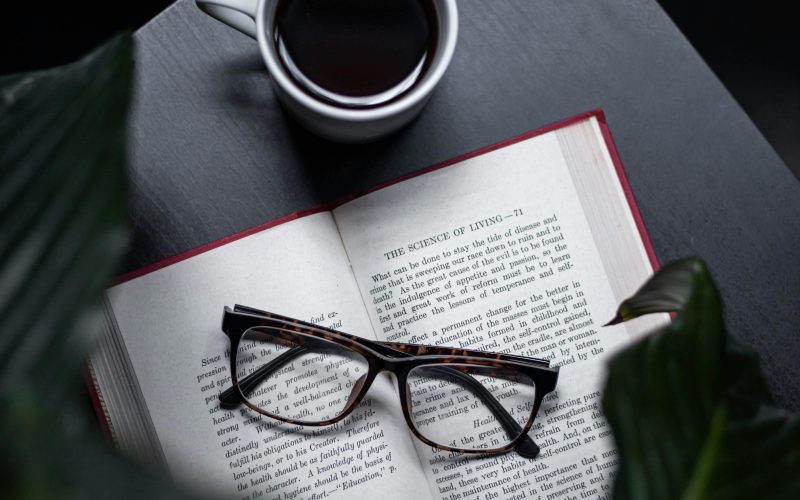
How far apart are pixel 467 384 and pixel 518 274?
9 centimetres

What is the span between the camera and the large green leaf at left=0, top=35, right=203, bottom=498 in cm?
18

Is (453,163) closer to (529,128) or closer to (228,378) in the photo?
(529,128)

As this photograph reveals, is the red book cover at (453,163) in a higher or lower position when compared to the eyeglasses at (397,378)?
higher

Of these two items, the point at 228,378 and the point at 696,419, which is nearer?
the point at 696,419

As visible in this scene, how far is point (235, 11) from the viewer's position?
1.44 feet

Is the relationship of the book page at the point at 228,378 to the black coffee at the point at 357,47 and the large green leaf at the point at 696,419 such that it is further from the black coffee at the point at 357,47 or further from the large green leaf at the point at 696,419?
the large green leaf at the point at 696,419

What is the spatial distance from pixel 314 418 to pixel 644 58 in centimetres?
37

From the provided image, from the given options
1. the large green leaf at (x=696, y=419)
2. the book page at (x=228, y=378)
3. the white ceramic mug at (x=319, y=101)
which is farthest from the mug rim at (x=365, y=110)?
the large green leaf at (x=696, y=419)

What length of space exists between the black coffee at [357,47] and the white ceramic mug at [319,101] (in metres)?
0.01

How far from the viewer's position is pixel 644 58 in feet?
1.74

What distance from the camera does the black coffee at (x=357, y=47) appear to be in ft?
1.51

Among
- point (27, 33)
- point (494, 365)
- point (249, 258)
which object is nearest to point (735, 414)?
point (494, 365)

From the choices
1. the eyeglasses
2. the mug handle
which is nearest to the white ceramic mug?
the mug handle

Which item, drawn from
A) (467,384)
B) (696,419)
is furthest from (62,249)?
(467,384)
